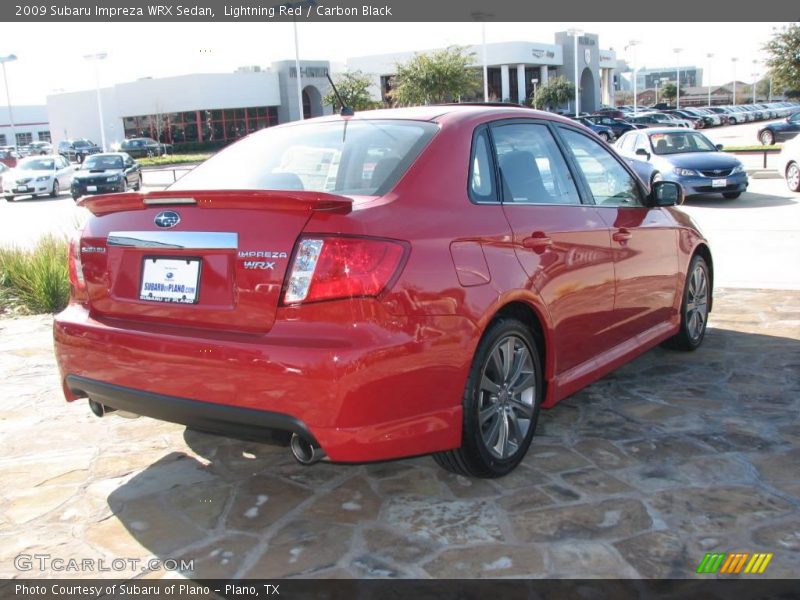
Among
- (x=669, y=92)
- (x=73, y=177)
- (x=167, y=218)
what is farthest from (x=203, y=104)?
(x=669, y=92)

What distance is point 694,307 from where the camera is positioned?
5984 millimetres

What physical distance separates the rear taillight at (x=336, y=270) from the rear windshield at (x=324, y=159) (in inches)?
16.5

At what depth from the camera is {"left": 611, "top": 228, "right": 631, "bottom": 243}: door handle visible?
4.70 metres

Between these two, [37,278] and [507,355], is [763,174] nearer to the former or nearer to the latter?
[37,278]

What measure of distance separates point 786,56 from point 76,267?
102 feet

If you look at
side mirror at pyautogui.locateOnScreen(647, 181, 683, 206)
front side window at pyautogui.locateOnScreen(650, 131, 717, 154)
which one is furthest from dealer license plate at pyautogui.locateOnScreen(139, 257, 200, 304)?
front side window at pyautogui.locateOnScreen(650, 131, 717, 154)

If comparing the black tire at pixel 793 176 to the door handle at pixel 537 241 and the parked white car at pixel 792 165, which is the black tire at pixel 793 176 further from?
the door handle at pixel 537 241

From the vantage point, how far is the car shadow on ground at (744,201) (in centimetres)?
1585

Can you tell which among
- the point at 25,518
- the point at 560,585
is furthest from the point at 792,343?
the point at 25,518

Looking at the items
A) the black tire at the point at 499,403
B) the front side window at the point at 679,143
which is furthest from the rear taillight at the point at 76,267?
the front side window at the point at 679,143

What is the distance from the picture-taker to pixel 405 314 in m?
3.16

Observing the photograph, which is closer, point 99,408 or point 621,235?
point 99,408

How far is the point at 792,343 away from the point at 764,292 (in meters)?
1.93

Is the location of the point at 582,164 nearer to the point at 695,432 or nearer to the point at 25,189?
the point at 695,432
